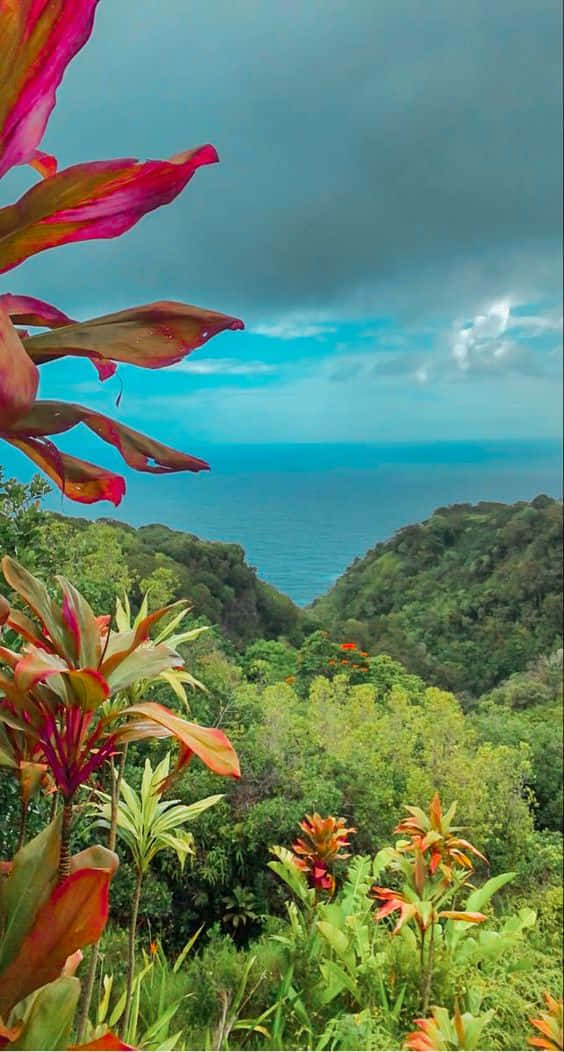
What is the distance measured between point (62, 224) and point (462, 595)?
5.18 feet

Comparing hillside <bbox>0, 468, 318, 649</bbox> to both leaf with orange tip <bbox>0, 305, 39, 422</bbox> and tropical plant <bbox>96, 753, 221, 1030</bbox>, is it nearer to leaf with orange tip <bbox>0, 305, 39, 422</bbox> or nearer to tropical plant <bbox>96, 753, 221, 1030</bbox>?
tropical plant <bbox>96, 753, 221, 1030</bbox>

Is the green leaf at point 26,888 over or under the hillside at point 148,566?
under

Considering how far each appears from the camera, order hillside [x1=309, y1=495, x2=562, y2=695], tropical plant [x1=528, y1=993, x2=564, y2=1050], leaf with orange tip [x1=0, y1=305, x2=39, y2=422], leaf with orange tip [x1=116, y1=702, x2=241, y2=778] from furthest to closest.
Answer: hillside [x1=309, y1=495, x2=562, y2=695] < tropical plant [x1=528, y1=993, x2=564, y2=1050] < leaf with orange tip [x1=116, y1=702, x2=241, y2=778] < leaf with orange tip [x1=0, y1=305, x2=39, y2=422]

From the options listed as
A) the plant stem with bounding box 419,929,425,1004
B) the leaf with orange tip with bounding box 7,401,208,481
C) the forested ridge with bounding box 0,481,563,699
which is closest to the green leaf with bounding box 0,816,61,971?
the leaf with orange tip with bounding box 7,401,208,481

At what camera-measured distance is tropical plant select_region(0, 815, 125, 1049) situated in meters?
0.72

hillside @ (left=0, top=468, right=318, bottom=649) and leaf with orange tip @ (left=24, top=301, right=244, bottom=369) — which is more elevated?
leaf with orange tip @ (left=24, top=301, right=244, bottom=369)

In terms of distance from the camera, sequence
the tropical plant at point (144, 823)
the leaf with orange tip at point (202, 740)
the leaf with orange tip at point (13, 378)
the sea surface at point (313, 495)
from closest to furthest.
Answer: the leaf with orange tip at point (13, 378) < the leaf with orange tip at point (202, 740) < the tropical plant at point (144, 823) < the sea surface at point (313, 495)

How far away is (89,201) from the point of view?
0.77 m

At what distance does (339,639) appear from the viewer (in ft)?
5.85

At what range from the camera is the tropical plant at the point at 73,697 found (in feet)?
2.55

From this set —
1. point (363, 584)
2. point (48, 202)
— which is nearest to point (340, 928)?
point (363, 584)

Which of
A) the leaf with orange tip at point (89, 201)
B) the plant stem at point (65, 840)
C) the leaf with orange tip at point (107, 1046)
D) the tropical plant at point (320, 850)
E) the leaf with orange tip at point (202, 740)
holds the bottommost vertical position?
the leaf with orange tip at point (107, 1046)

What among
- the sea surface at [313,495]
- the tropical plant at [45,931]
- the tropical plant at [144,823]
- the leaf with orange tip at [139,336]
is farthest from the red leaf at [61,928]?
the sea surface at [313,495]

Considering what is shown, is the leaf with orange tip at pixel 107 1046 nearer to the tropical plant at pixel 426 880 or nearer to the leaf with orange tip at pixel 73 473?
the leaf with orange tip at pixel 73 473
